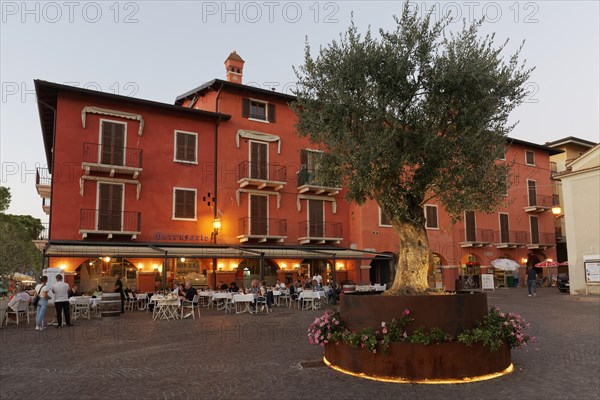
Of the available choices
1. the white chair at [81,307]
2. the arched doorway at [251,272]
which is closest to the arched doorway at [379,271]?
the arched doorway at [251,272]

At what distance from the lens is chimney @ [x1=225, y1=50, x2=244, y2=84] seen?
83.9 ft

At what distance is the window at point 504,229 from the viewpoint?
31.5 metres

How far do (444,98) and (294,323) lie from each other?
785cm

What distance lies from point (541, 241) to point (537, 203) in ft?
8.66

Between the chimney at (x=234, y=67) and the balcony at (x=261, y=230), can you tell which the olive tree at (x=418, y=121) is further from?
the chimney at (x=234, y=67)

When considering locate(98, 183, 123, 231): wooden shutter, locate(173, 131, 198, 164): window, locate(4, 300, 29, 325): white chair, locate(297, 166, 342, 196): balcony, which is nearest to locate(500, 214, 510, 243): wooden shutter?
locate(297, 166, 342, 196): balcony

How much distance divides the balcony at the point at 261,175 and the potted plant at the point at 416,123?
46.5 feet

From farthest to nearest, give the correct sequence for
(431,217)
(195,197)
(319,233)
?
(431,217), (319,233), (195,197)

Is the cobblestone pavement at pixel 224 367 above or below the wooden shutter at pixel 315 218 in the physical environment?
below

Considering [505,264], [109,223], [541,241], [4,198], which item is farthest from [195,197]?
[4,198]

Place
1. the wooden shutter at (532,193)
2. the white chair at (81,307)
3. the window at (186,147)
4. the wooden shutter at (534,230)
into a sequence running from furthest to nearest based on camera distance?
the wooden shutter at (532,193)
the wooden shutter at (534,230)
the window at (186,147)
the white chair at (81,307)

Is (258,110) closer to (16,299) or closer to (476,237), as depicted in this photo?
(16,299)

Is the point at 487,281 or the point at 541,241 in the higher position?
the point at 541,241

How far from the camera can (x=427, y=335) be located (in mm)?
6660
